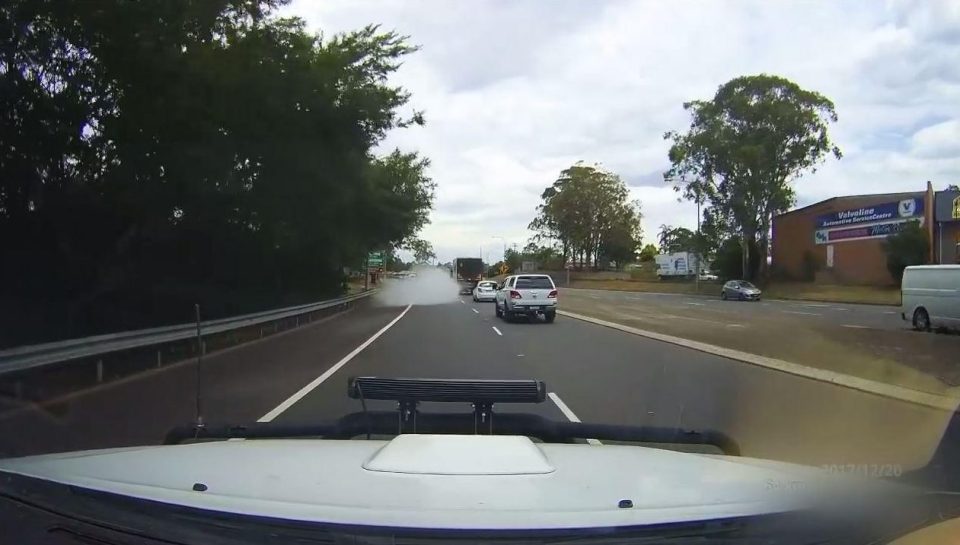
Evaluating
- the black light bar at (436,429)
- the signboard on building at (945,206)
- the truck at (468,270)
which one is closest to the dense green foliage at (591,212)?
the truck at (468,270)

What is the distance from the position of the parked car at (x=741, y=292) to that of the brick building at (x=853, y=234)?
822cm

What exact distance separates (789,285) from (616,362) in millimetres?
49329

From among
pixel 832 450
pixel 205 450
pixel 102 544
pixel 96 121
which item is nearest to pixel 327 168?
pixel 96 121

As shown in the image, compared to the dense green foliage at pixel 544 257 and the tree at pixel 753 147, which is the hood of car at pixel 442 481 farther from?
the dense green foliage at pixel 544 257

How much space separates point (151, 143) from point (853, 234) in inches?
Answer: 2029

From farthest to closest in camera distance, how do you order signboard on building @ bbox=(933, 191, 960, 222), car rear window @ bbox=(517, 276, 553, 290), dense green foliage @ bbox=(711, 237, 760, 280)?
dense green foliage @ bbox=(711, 237, 760, 280), signboard on building @ bbox=(933, 191, 960, 222), car rear window @ bbox=(517, 276, 553, 290)

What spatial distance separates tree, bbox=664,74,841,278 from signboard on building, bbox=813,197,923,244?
4.26 metres

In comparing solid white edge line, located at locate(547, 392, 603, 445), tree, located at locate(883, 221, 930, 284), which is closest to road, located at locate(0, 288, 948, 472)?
solid white edge line, located at locate(547, 392, 603, 445)

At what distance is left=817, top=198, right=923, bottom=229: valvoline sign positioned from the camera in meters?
50.0

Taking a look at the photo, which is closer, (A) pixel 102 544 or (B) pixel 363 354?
(A) pixel 102 544

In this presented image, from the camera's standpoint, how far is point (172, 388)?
1151 cm

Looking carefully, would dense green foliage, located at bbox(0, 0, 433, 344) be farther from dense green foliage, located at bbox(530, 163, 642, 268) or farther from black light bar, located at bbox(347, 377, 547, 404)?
dense green foliage, located at bbox(530, 163, 642, 268)

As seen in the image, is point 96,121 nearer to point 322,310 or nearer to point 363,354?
point 363,354

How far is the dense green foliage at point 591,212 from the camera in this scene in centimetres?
11031
